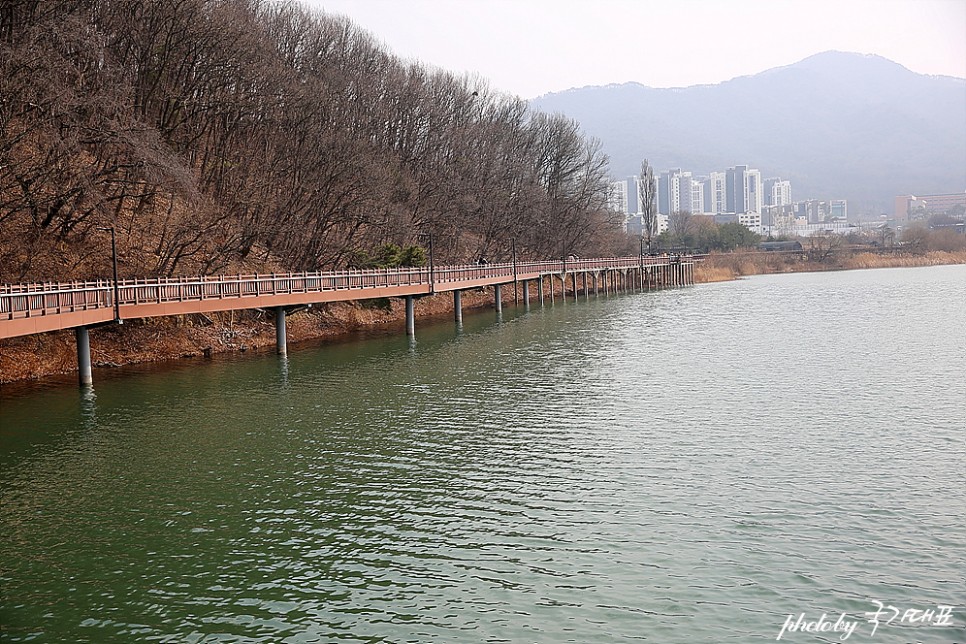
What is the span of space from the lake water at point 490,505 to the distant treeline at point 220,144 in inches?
295

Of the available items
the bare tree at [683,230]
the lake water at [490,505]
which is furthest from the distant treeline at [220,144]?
the bare tree at [683,230]

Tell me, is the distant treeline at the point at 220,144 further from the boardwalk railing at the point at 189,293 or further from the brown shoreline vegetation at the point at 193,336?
the boardwalk railing at the point at 189,293

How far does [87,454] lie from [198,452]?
251 cm

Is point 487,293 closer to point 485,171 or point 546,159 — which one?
point 485,171

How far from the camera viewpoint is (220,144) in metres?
45.7

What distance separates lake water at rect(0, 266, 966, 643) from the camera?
11062 millimetres

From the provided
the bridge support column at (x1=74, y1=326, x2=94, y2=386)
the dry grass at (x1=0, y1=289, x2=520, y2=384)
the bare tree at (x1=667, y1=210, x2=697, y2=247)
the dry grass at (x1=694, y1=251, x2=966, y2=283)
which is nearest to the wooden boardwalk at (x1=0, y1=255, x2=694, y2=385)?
the bridge support column at (x1=74, y1=326, x2=94, y2=386)

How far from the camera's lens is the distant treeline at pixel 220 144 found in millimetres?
30406

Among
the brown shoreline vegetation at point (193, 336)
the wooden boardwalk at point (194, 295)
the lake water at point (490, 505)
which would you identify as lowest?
the lake water at point (490, 505)

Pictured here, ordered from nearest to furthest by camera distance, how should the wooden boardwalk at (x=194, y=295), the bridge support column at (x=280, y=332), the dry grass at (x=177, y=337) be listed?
the wooden boardwalk at (x=194, y=295) < the dry grass at (x=177, y=337) < the bridge support column at (x=280, y=332)

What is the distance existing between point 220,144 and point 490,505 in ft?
116

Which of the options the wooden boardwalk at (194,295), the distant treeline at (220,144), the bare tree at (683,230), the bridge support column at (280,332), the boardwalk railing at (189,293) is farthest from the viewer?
the bare tree at (683,230)

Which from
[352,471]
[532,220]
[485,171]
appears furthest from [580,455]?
[532,220]

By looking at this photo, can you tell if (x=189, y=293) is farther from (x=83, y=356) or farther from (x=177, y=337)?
(x=177, y=337)
